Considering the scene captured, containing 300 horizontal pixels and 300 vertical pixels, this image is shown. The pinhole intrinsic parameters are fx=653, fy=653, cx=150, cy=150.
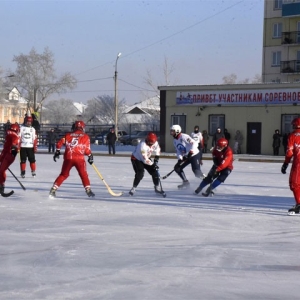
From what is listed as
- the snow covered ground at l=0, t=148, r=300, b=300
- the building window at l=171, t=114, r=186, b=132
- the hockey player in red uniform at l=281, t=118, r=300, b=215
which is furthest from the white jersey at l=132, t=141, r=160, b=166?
the building window at l=171, t=114, r=186, b=132

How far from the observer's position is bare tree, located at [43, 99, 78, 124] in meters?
94.4

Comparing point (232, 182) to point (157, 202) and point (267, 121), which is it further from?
point (267, 121)

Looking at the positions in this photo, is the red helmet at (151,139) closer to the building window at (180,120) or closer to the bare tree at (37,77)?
the building window at (180,120)

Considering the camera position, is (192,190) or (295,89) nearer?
(192,190)

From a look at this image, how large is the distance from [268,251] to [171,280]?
1882 mm

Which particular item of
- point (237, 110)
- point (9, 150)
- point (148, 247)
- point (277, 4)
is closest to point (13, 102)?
point (277, 4)

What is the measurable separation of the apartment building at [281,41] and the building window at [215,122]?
1313 cm

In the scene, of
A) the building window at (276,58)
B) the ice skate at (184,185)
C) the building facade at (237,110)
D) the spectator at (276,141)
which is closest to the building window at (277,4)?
the building window at (276,58)

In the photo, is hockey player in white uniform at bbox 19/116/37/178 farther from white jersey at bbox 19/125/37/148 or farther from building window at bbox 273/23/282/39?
building window at bbox 273/23/282/39

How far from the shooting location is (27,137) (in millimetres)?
17406

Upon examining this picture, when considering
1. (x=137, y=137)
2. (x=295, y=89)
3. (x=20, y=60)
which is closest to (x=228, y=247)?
(x=295, y=89)

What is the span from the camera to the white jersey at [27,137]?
57.0ft

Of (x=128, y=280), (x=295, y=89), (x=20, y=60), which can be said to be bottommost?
(x=128, y=280)

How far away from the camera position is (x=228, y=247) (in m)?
7.52
